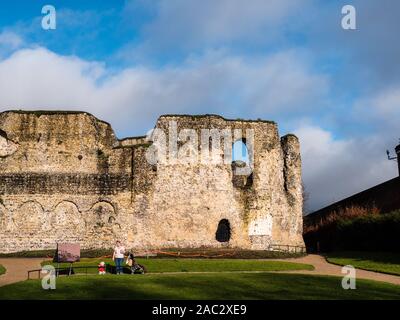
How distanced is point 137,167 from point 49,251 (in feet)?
24.3

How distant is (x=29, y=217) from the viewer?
107 feet

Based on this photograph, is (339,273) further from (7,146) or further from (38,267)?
(7,146)

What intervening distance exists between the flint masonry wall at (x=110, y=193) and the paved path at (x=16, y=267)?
462cm

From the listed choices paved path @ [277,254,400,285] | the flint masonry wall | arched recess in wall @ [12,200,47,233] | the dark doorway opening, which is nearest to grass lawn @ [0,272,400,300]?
paved path @ [277,254,400,285]

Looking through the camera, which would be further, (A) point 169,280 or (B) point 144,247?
(B) point 144,247

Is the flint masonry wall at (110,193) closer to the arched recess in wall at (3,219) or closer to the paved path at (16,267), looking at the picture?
the arched recess in wall at (3,219)

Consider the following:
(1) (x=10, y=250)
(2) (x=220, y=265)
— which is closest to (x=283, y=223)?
(2) (x=220, y=265)

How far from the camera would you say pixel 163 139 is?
3500cm

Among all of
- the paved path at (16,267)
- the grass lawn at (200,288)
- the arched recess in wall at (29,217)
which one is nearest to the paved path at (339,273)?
the grass lawn at (200,288)

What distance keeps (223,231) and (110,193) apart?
7.82 meters

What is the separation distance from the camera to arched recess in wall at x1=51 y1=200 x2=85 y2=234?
33.0 meters

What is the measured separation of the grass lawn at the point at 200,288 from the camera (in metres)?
14.7

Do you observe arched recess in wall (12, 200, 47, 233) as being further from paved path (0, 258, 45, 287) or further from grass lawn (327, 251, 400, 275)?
grass lawn (327, 251, 400, 275)
